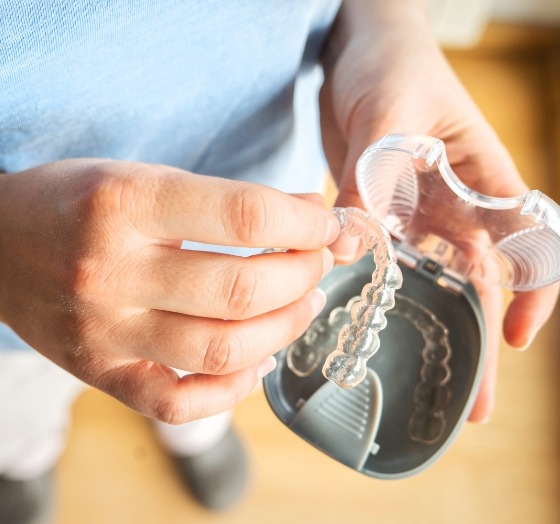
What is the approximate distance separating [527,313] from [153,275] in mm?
289

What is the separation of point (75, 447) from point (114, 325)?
639mm

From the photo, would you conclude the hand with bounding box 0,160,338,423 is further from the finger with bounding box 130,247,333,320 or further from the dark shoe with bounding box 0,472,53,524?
the dark shoe with bounding box 0,472,53,524

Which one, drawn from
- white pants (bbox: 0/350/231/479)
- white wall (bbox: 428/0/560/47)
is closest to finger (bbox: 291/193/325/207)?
white pants (bbox: 0/350/231/479)

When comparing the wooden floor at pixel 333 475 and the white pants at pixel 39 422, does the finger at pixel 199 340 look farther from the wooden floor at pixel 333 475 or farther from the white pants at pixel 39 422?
the wooden floor at pixel 333 475

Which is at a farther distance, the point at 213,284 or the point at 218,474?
the point at 218,474

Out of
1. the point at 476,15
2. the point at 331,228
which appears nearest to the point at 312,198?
the point at 331,228

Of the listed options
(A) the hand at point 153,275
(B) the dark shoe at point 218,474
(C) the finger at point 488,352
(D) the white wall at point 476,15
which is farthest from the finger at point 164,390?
(D) the white wall at point 476,15

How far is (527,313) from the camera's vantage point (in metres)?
0.46

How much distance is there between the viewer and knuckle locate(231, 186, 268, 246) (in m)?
0.31

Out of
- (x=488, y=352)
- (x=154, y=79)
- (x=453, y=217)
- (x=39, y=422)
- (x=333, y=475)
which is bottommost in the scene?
(x=333, y=475)

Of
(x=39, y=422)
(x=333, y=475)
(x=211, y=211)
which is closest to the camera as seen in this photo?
(x=211, y=211)

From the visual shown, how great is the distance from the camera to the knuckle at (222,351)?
34cm

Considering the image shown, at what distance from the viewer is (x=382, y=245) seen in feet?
1.23

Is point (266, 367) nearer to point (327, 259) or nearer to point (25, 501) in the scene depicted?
point (327, 259)
